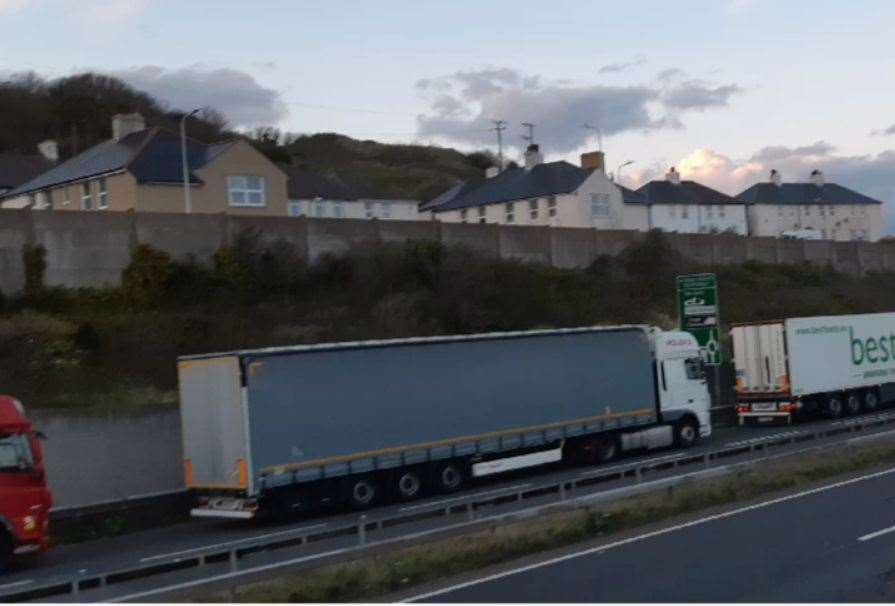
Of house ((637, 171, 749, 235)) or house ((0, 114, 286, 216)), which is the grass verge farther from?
house ((637, 171, 749, 235))

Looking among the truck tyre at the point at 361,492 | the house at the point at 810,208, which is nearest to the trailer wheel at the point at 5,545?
the truck tyre at the point at 361,492

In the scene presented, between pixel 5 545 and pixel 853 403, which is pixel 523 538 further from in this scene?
pixel 853 403

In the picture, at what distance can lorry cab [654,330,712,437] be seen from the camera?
33.8 metres

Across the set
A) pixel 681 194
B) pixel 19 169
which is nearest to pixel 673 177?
pixel 681 194

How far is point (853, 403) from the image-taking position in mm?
41906

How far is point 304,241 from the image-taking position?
44.1 metres

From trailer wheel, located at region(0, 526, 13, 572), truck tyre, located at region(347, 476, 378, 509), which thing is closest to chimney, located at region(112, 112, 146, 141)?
truck tyre, located at region(347, 476, 378, 509)

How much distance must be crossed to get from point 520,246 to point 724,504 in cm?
3172

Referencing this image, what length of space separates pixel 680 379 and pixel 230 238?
16525mm

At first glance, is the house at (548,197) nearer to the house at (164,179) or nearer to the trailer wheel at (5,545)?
the house at (164,179)

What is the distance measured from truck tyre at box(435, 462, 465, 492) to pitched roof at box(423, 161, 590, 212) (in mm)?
46969

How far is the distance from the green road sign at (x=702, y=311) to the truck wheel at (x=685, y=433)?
13.5 ft

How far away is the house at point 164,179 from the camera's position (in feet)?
164

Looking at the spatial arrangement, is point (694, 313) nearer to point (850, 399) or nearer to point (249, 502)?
point (850, 399)
